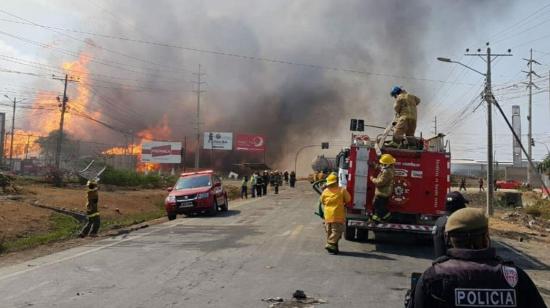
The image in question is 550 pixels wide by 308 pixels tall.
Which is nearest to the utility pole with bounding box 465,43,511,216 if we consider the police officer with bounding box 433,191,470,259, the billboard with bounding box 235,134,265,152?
the police officer with bounding box 433,191,470,259

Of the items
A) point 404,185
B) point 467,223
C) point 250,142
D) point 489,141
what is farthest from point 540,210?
point 250,142

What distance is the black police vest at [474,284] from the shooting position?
230 centimetres

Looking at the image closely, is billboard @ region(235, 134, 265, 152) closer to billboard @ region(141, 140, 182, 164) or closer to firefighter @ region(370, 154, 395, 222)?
billboard @ region(141, 140, 182, 164)

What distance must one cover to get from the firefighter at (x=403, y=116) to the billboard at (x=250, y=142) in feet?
190

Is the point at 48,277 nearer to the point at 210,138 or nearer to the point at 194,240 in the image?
the point at 194,240

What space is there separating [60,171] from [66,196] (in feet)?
36.4

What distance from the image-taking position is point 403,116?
1121 centimetres

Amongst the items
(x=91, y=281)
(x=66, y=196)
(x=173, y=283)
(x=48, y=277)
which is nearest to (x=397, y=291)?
(x=173, y=283)

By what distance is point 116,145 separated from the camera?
6438cm

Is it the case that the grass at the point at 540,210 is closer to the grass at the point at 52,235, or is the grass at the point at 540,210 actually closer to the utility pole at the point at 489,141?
the utility pole at the point at 489,141

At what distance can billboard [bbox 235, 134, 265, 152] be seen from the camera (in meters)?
69.2

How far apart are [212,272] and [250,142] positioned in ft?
202

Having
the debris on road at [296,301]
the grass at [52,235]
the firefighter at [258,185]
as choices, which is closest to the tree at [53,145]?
the firefighter at [258,185]

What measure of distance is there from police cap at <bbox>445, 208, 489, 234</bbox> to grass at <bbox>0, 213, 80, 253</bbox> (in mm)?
10696
